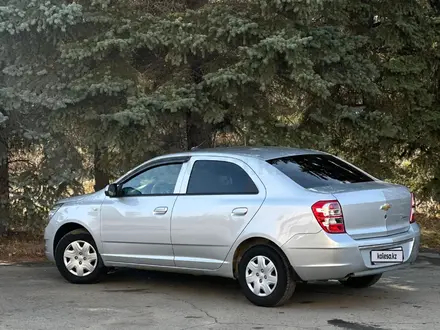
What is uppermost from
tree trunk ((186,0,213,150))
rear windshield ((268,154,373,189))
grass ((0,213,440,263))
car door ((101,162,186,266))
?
tree trunk ((186,0,213,150))

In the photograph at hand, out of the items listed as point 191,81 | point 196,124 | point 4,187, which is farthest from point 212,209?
point 4,187

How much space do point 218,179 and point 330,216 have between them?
4.59ft

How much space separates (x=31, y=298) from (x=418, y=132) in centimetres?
702

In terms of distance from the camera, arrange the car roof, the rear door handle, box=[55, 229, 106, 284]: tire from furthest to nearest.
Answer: box=[55, 229, 106, 284]: tire, the car roof, the rear door handle

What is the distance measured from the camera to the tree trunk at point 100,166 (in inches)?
416

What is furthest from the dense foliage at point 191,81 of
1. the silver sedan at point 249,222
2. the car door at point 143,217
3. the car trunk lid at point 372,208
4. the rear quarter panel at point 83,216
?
the car trunk lid at point 372,208

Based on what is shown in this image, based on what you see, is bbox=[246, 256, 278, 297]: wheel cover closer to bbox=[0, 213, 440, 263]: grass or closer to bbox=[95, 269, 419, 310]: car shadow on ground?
bbox=[95, 269, 419, 310]: car shadow on ground

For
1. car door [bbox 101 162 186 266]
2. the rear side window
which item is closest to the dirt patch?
car door [bbox 101 162 186 266]

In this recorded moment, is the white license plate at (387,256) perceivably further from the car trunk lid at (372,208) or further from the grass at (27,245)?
the grass at (27,245)

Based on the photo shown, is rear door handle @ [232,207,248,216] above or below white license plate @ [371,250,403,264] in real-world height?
above

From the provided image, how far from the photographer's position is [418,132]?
37.3 feet

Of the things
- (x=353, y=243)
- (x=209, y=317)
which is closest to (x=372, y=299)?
(x=353, y=243)

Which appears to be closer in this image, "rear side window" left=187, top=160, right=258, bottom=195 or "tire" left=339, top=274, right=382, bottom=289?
"rear side window" left=187, top=160, right=258, bottom=195

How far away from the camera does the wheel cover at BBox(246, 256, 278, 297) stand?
259 inches
